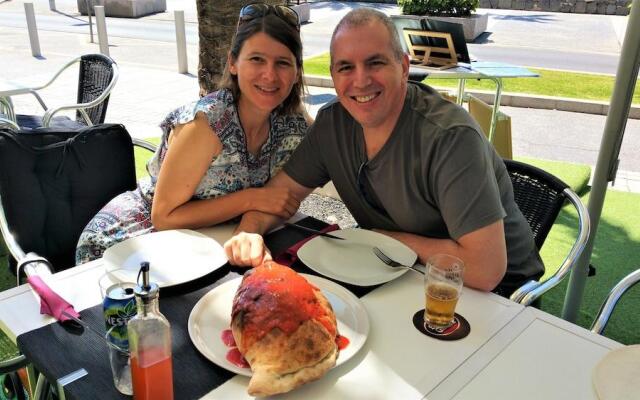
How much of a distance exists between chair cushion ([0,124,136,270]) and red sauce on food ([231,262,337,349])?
4.20 feet

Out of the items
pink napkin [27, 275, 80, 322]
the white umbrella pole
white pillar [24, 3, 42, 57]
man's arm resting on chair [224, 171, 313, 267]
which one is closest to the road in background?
white pillar [24, 3, 42, 57]

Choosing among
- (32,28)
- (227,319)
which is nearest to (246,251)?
(227,319)

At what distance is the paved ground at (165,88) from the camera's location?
6.54m

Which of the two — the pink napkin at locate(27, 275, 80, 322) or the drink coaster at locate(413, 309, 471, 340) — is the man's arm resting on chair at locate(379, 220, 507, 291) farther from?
the pink napkin at locate(27, 275, 80, 322)

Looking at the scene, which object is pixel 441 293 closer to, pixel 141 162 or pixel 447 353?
pixel 447 353

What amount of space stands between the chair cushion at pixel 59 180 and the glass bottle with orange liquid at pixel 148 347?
1.33 metres

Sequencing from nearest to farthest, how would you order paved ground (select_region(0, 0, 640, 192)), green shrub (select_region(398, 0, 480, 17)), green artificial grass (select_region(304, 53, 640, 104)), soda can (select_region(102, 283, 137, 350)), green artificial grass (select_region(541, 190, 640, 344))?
1. soda can (select_region(102, 283, 137, 350))
2. green artificial grass (select_region(541, 190, 640, 344))
3. paved ground (select_region(0, 0, 640, 192))
4. green artificial grass (select_region(304, 53, 640, 104))
5. green shrub (select_region(398, 0, 480, 17))

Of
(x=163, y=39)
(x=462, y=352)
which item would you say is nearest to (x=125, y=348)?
(x=462, y=352)

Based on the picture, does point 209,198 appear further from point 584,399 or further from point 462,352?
point 584,399

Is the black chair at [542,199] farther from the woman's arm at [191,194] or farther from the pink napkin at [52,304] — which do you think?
the pink napkin at [52,304]

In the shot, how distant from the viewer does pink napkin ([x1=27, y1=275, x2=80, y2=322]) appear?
4.54ft

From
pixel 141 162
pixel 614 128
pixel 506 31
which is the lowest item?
pixel 141 162

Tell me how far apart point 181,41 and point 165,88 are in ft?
5.10

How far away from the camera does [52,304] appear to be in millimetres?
1401
